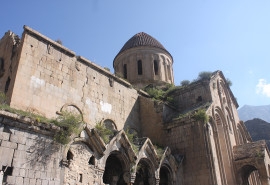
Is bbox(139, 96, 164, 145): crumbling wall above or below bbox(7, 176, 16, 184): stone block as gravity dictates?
above

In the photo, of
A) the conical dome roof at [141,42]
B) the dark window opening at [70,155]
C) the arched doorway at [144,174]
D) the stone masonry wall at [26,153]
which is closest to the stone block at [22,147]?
the stone masonry wall at [26,153]

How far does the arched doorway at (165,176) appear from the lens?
1371cm

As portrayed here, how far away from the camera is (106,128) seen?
1350 cm

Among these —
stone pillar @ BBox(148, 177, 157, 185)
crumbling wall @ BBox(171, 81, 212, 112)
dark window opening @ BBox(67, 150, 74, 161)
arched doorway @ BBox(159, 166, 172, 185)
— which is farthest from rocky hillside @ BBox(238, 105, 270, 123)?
dark window opening @ BBox(67, 150, 74, 161)

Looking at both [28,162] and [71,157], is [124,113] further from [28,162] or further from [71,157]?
[28,162]

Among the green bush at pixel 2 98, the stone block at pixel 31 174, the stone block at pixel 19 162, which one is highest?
the green bush at pixel 2 98

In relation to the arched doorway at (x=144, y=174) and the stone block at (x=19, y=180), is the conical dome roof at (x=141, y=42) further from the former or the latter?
the stone block at (x=19, y=180)

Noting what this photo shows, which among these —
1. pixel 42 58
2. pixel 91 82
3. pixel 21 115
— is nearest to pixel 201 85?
pixel 91 82

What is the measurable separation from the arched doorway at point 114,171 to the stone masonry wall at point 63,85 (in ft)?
7.16

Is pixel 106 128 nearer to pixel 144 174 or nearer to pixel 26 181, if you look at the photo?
pixel 144 174

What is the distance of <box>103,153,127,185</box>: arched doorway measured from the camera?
38.4ft

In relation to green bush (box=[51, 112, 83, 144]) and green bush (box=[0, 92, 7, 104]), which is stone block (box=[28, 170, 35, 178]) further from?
green bush (box=[0, 92, 7, 104])

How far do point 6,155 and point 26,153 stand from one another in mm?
577

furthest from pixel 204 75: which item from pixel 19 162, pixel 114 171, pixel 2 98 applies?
pixel 19 162
